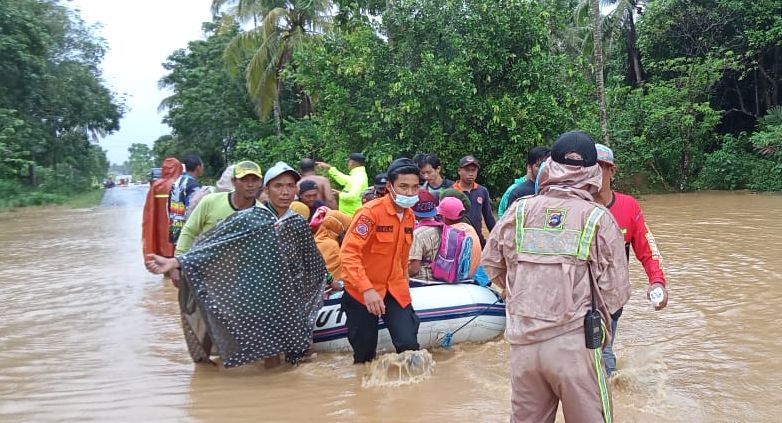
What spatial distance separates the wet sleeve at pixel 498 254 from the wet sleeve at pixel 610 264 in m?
0.37

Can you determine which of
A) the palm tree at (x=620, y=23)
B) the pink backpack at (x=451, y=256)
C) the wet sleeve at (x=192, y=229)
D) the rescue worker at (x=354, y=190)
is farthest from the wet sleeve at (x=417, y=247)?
the palm tree at (x=620, y=23)

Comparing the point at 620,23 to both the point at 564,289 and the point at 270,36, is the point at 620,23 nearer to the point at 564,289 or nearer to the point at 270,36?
the point at 270,36

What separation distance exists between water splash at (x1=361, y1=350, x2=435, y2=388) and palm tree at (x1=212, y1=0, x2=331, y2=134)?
20152 millimetres

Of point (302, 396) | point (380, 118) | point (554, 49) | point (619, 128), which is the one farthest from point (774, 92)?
point (302, 396)

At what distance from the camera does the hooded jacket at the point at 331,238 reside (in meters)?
5.52

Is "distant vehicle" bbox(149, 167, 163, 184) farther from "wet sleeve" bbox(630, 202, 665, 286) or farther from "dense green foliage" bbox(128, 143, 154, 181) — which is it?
"dense green foliage" bbox(128, 143, 154, 181)

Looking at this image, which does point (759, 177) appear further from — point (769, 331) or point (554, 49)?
point (769, 331)

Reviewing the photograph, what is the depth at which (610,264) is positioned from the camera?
2.56 metres

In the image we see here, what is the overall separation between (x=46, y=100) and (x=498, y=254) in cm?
3220

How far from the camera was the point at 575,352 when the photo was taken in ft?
8.11

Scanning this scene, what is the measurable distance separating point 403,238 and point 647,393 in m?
1.90

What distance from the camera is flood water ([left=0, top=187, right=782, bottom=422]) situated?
13.9 feet

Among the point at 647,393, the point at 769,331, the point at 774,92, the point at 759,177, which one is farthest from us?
the point at 774,92

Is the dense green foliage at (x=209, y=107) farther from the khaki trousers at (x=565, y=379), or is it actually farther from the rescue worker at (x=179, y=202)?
the khaki trousers at (x=565, y=379)
